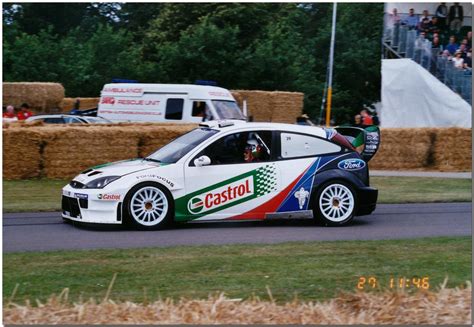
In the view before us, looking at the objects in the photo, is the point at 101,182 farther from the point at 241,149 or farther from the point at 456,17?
the point at 456,17

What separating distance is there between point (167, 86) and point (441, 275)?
15.7 metres

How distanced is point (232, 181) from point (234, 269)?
10.6ft

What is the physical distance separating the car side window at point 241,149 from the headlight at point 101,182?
123 cm

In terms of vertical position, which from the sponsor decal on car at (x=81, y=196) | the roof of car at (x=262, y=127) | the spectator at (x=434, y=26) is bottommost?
the sponsor decal on car at (x=81, y=196)

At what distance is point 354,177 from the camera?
41.3ft

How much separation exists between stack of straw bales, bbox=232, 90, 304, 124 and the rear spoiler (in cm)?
1804

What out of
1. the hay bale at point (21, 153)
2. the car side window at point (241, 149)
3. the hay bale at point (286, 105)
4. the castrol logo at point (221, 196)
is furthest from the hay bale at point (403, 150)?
the castrol logo at point (221, 196)

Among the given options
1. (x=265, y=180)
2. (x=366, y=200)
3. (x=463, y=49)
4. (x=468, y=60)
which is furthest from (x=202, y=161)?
(x=463, y=49)

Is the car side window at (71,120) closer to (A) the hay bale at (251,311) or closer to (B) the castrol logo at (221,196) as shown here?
(B) the castrol logo at (221,196)

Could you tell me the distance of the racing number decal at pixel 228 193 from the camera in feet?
39.2

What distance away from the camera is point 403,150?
2314 centimetres

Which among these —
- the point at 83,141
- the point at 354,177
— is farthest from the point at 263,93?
the point at 354,177

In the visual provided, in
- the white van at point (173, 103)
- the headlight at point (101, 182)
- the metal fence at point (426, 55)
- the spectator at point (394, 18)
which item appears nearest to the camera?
the headlight at point (101, 182)

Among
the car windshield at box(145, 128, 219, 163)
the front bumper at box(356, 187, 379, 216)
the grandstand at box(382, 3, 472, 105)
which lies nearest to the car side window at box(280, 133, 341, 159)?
the front bumper at box(356, 187, 379, 216)
